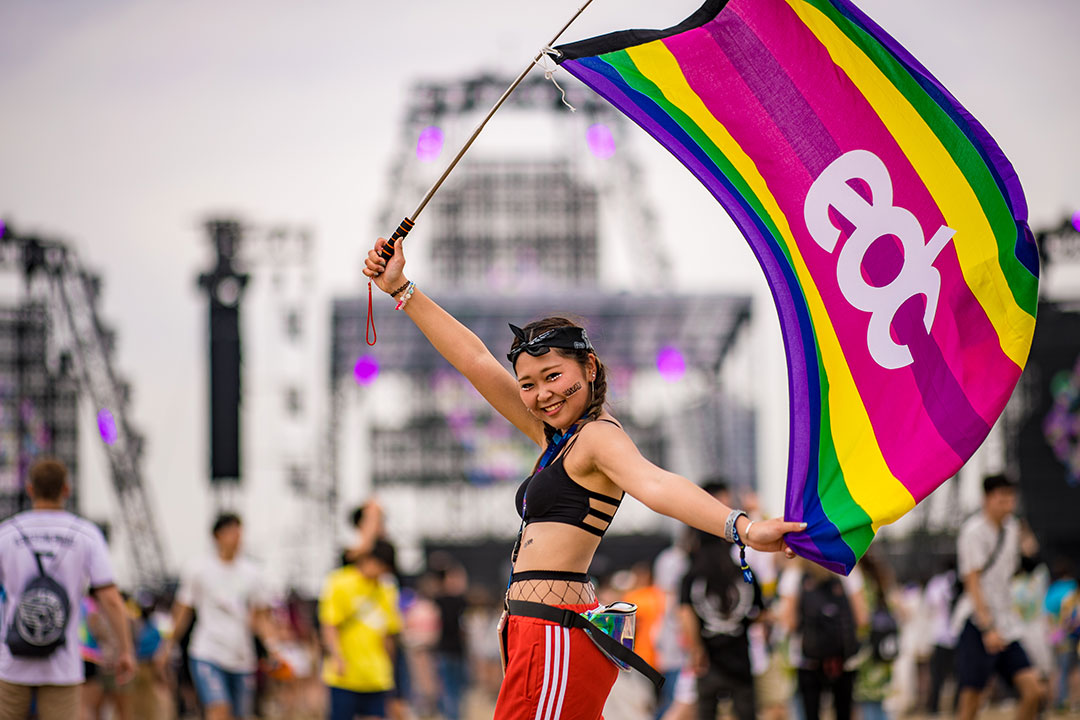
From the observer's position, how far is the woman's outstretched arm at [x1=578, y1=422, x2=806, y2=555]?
311 centimetres

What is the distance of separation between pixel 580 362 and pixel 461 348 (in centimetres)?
54

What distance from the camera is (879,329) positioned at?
3594 mm

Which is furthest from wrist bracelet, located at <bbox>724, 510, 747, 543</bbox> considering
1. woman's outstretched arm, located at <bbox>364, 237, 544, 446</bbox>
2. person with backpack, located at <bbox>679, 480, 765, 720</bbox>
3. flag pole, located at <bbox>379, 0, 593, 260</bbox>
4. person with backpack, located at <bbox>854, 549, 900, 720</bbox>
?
person with backpack, located at <bbox>854, 549, 900, 720</bbox>

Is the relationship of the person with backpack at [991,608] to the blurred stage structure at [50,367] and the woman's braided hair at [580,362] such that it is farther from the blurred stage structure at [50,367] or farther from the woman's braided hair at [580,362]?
the blurred stage structure at [50,367]

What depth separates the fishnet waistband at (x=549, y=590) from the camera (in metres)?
3.54

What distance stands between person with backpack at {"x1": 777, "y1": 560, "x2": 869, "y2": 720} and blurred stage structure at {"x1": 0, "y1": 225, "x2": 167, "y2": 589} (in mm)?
17650

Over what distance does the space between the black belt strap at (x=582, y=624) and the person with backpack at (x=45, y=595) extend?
3.37 metres

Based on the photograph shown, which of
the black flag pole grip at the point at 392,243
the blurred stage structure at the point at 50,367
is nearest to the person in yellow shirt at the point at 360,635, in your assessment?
the black flag pole grip at the point at 392,243

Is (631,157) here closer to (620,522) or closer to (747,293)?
(747,293)

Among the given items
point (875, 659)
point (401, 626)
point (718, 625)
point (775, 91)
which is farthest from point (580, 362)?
point (401, 626)

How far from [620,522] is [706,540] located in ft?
159

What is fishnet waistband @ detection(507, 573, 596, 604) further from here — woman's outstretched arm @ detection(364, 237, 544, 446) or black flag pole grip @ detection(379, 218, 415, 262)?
black flag pole grip @ detection(379, 218, 415, 262)

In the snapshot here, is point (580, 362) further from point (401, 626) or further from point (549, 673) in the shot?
point (401, 626)

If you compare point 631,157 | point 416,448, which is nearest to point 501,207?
point 416,448
